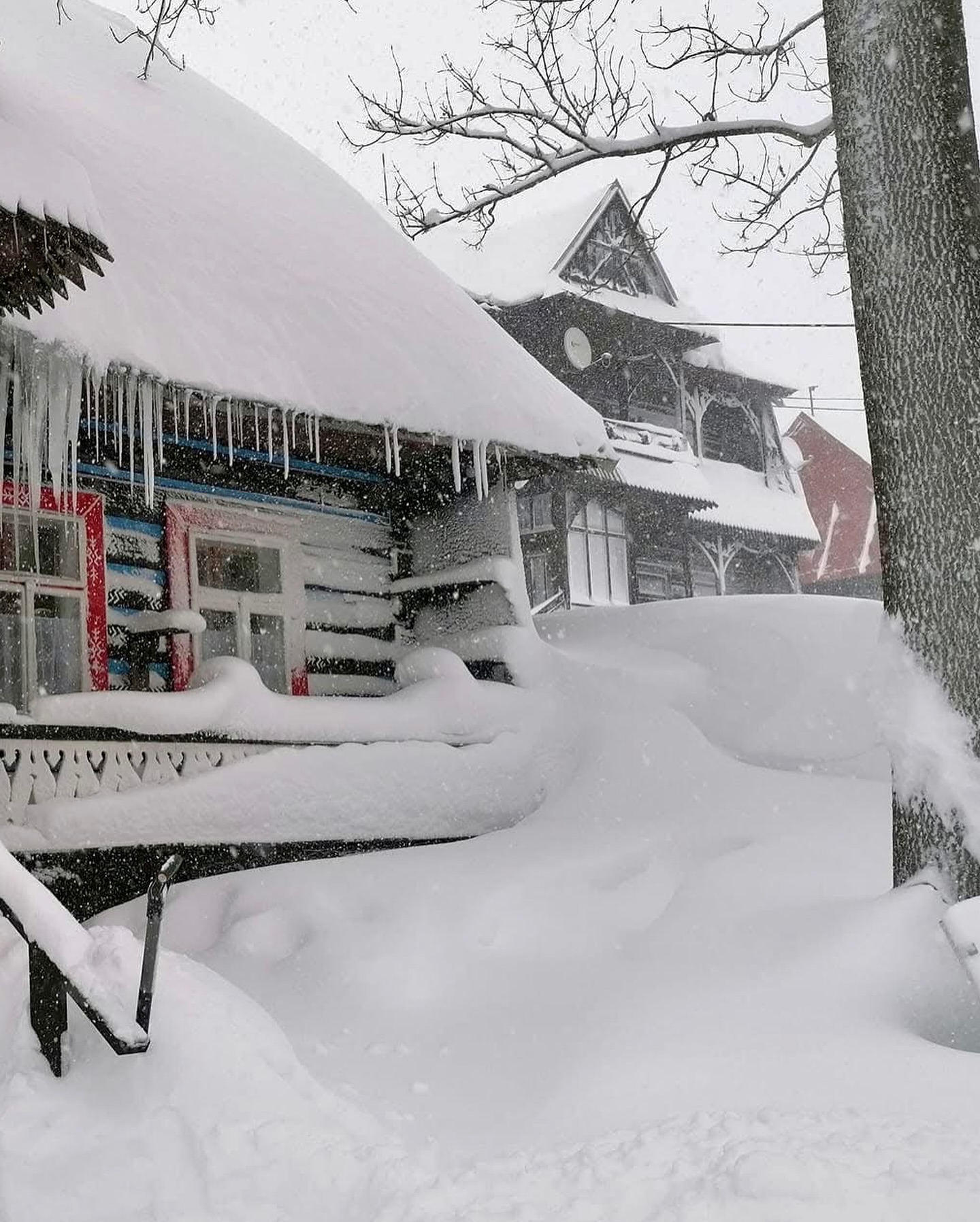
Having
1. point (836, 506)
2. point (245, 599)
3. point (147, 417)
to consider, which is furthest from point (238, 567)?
point (836, 506)

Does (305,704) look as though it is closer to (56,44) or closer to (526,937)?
(526,937)

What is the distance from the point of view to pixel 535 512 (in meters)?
20.5

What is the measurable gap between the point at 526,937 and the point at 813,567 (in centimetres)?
3095

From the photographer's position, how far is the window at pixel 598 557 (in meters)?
20.1

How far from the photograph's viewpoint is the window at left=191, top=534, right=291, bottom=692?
A: 8.14 metres

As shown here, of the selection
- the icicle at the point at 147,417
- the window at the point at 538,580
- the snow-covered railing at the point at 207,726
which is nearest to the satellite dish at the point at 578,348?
the window at the point at 538,580

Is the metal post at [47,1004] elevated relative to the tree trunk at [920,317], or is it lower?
lower

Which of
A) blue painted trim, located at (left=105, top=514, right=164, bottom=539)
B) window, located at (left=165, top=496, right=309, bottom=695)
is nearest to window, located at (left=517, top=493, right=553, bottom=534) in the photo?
window, located at (left=165, top=496, right=309, bottom=695)

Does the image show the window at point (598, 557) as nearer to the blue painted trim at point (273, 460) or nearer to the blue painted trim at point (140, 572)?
the blue painted trim at point (273, 460)

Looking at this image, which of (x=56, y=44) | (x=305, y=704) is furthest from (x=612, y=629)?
(x=56, y=44)

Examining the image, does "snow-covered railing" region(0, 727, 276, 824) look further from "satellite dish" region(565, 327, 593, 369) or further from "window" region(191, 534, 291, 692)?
"satellite dish" region(565, 327, 593, 369)

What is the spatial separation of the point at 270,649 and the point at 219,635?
368 millimetres

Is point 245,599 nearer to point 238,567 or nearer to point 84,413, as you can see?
point 238,567

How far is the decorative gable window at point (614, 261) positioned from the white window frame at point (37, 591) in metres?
14.5
